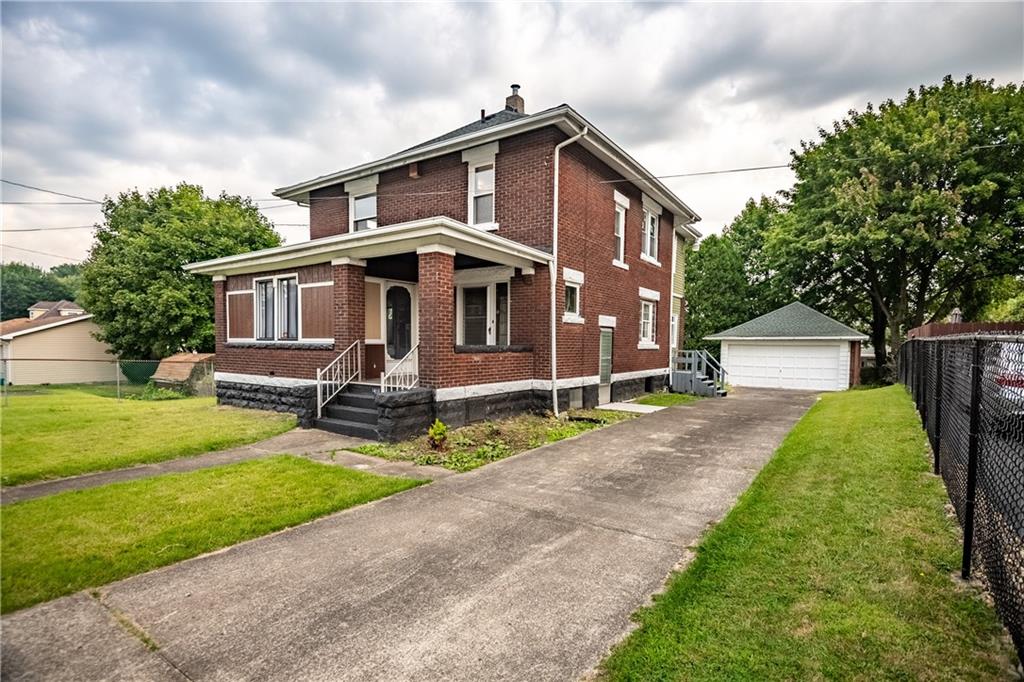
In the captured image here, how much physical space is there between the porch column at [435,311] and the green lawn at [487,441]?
1211 mm

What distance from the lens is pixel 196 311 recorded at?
23.9 meters

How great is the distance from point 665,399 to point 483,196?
8.76m

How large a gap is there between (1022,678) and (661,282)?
1624 centimetres

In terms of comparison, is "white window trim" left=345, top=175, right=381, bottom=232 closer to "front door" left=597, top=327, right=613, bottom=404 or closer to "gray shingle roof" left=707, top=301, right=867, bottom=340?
"front door" left=597, top=327, right=613, bottom=404

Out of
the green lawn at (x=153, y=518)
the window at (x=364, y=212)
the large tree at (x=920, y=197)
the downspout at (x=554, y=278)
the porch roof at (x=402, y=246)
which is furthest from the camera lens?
the large tree at (x=920, y=197)

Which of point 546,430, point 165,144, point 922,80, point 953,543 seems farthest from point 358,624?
point 922,80

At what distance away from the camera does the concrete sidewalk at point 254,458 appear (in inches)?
228

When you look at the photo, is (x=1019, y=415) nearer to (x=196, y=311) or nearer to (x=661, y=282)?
(x=661, y=282)

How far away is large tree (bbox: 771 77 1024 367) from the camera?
65.5 ft

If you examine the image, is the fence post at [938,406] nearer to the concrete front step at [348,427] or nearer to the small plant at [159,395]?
the concrete front step at [348,427]

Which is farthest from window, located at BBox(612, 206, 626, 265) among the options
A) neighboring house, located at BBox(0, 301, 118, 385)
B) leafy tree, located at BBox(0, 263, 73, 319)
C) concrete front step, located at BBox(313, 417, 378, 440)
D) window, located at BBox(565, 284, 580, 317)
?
leafy tree, located at BBox(0, 263, 73, 319)

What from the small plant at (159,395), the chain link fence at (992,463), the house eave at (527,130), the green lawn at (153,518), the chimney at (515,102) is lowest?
the small plant at (159,395)

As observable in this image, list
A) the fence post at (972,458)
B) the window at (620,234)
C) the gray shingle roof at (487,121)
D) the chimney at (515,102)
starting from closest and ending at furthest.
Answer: the fence post at (972,458) < the gray shingle roof at (487,121) < the window at (620,234) < the chimney at (515,102)

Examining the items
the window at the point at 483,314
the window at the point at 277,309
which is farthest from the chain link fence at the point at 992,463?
the window at the point at 277,309
